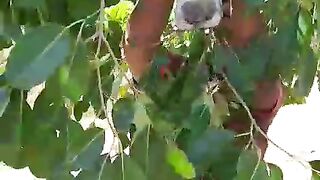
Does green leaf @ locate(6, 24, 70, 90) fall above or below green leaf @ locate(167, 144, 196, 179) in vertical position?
above

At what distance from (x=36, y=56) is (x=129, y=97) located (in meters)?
0.13

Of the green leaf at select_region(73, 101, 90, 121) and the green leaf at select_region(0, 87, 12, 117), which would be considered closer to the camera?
the green leaf at select_region(0, 87, 12, 117)

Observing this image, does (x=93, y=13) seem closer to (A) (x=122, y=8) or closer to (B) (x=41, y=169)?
(B) (x=41, y=169)

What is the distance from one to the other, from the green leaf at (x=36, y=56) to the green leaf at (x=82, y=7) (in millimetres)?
116

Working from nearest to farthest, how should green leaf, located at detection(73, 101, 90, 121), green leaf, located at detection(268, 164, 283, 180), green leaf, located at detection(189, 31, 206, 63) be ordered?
1. green leaf, located at detection(268, 164, 283, 180)
2. green leaf, located at detection(189, 31, 206, 63)
3. green leaf, located at detection(73, 101, 90, 121)

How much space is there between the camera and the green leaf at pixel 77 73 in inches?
17.9

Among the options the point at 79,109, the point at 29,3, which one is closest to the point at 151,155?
the point at 29,3

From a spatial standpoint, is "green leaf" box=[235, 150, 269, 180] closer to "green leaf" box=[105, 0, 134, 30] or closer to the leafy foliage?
the leafy foliage

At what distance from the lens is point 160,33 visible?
25.7 inches

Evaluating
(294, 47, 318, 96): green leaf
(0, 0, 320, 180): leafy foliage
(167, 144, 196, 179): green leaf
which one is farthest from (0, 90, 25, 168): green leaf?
(294, 47, 318, 96): green leaf

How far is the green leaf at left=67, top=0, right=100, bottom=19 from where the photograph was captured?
0.56 m

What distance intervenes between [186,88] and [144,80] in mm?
42

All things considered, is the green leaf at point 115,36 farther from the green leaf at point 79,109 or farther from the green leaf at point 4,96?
the green leaf at point 4,96

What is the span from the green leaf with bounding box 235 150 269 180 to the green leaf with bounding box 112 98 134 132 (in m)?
0.09
